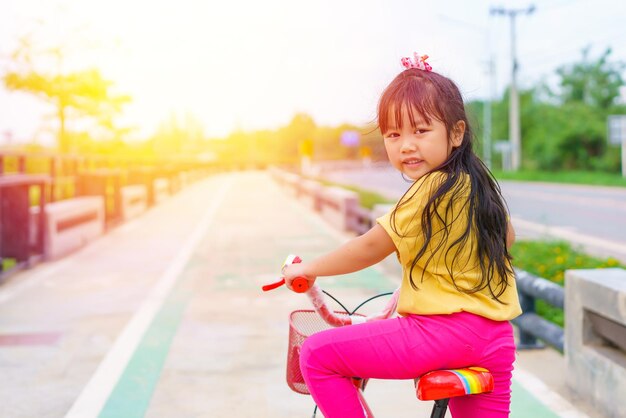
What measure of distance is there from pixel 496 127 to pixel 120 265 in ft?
238

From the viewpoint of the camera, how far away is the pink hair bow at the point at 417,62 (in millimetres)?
2629

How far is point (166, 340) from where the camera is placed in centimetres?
642

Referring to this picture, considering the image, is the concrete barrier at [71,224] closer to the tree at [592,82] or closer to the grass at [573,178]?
the grass at [573,178]

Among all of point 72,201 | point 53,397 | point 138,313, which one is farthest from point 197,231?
point 53,397

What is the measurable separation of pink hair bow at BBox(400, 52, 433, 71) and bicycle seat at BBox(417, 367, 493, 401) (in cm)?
97

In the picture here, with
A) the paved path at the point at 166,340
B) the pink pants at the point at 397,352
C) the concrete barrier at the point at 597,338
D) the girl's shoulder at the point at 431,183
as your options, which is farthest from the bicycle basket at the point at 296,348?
the concrete barrier at the point at 597,338

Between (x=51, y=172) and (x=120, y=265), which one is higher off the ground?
(x=51, y=172)

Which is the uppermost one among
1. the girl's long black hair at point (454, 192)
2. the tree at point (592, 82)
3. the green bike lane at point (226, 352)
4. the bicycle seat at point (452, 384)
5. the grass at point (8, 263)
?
the tree at point (592, 82)

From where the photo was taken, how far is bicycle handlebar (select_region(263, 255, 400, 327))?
2.62m

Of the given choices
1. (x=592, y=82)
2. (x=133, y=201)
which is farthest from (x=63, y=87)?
(x=592, y=82)

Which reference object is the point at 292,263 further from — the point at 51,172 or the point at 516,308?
the point at 51,172

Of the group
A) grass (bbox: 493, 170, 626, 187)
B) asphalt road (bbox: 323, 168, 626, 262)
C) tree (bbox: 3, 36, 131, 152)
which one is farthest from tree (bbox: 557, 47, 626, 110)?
tree (bbox: 3, 36, 131, 152)

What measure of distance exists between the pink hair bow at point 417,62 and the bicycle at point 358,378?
741mm

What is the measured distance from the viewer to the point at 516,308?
8.70 ft
